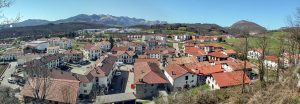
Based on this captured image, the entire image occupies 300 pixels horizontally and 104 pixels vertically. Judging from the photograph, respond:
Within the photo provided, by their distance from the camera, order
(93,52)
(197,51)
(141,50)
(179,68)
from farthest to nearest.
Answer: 1. (141,50)
2. (93,52)
3. (197,51)
4. (179,68)

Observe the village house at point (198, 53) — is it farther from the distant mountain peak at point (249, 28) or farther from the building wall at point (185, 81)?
the building wall at point (185, 81)

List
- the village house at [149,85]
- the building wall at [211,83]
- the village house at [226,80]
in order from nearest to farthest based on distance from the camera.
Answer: the village house at [226,80] → the building wall at [211,83] → the village house at [149,85]

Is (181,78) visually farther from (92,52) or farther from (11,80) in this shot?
(92,52)

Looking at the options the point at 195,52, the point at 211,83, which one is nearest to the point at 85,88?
the point at 211,83

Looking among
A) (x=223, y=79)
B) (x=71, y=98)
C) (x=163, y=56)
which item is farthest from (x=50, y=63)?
(x=223, y=79)

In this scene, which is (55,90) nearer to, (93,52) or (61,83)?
(61,83)

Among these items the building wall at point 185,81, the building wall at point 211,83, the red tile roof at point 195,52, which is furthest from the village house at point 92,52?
the building wall at point 211,83

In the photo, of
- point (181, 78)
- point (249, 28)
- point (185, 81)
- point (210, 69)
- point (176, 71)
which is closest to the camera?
point (249, 28)

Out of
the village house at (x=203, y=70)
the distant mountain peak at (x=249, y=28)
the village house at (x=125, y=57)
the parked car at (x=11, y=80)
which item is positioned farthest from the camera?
the village house at (x=125, y=57)
